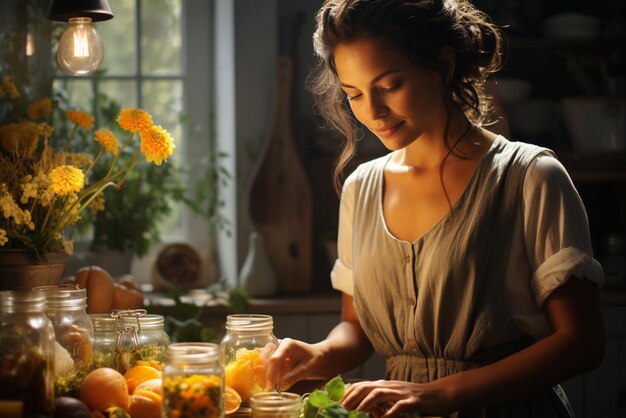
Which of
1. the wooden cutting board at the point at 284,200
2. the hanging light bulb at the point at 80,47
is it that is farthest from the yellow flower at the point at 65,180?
the wooden cutting board at the point at 284,200

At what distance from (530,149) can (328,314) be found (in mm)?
1470

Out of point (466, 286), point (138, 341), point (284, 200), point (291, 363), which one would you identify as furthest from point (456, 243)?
point (284, 200)

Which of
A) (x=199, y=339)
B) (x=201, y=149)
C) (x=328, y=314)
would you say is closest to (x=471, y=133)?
(x=199, y=339)

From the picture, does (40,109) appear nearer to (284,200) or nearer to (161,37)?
(284,200)

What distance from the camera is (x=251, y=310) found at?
2934 mm

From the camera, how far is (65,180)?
1.46 m

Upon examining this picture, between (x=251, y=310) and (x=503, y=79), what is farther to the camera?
(x=503, y=79)

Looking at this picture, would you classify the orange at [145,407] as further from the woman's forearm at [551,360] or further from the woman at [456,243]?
the woman's forearm at [551,360]

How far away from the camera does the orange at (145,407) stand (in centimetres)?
120

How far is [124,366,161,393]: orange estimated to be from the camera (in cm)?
132

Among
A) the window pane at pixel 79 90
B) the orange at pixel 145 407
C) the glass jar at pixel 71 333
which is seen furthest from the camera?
the window pane at pixel 79 90

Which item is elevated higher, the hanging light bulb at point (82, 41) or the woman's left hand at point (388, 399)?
the hanging light bulb at point (82, 41)

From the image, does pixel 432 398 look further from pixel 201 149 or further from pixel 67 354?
pixel 201 149

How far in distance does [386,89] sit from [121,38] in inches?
81.4
